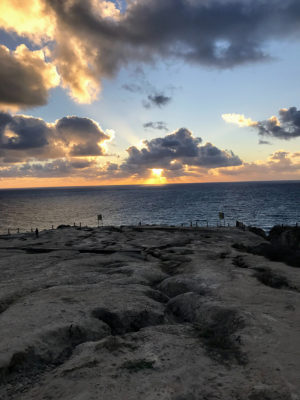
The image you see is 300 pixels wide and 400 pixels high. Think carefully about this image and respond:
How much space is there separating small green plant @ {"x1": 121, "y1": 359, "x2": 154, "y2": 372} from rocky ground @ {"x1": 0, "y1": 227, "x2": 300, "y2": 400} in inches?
1.7

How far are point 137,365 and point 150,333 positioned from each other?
3.39m

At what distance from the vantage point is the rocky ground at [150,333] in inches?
400

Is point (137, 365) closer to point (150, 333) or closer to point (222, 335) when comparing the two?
point (150, 333)

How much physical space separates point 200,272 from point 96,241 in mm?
29439

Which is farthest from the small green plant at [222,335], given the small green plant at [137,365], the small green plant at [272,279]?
the small green plant at [272,279]

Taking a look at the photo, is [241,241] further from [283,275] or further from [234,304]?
[234,304]

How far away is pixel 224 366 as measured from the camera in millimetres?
11391

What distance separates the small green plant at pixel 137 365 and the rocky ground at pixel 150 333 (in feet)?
0.14

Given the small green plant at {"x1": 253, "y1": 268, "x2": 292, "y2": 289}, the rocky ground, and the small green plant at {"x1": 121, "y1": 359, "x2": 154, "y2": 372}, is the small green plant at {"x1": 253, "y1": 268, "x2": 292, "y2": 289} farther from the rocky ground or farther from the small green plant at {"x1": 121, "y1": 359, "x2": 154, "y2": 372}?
the small green plant at {"x1": 121, "y1": 359, "x2": 154, "y2": 372}

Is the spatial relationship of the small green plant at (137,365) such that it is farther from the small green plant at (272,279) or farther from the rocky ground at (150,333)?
the small green plant at (272,279)

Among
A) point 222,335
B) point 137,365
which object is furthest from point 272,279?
point 137,365

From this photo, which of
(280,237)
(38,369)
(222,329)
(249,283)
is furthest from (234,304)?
(280,237)

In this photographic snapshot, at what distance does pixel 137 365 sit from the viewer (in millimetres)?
11445

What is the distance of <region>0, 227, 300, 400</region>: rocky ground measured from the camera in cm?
1017
